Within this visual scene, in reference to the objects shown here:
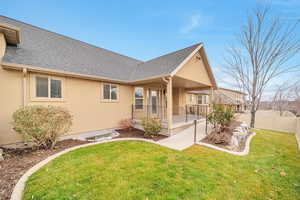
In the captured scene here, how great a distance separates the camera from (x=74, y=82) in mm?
6637

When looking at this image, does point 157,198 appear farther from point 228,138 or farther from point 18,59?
point 18,59

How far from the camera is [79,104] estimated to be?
6816mm

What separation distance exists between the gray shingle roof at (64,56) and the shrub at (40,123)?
2196 mm

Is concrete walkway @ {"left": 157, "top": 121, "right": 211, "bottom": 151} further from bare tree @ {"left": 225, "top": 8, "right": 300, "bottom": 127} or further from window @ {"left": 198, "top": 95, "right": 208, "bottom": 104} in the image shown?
window @ {"left": 198, "top": 95, "right": 208, "bottom": 104}

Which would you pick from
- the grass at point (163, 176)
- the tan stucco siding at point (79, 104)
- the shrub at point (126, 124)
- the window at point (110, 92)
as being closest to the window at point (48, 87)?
the tan stucco siding at point (79, 104)

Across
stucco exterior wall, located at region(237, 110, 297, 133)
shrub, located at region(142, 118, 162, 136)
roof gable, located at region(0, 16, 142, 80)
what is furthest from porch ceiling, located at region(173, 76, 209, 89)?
stucco exterior wall, located at region(237, 110, 297, 133)

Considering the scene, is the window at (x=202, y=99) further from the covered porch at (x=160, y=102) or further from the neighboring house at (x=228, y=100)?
the covered porch at (x=160, y=102)

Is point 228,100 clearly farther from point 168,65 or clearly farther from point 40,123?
point 40,123

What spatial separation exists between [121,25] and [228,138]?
14093mm

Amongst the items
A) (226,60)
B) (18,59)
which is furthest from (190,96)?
(18,59)

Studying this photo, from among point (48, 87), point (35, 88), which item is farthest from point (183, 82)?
point (35, 88)

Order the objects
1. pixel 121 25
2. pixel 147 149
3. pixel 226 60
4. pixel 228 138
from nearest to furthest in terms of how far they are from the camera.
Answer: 1. pixel 147 149
2. pixel 228 138
3. pixel 226 60
4. pixel 121 25

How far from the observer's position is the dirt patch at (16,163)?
2.85 m

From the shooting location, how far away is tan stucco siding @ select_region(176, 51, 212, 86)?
779 cm
